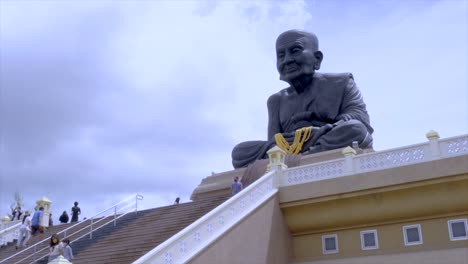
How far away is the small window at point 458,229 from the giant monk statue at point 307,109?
6.16m

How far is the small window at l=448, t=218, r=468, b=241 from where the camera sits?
10.8m

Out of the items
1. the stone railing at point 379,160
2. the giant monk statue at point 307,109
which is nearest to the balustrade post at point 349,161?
the stone railing at point 379,160

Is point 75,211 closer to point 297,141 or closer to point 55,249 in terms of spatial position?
point 55,249

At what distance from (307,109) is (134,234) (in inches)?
396

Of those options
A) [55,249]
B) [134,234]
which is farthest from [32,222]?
[55,249]

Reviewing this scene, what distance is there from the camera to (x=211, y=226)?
984 cm

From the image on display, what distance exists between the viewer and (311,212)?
12.2m

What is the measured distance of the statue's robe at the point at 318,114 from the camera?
697 inches

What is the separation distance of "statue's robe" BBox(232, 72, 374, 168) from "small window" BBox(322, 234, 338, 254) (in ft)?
17.3

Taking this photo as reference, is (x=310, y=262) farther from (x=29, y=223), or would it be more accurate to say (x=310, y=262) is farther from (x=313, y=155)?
(x=29, y=223)

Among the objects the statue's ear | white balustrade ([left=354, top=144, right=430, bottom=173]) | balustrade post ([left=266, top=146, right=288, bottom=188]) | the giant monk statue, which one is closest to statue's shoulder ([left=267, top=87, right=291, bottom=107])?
the giant monk statue

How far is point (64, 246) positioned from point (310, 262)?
17.6 feet

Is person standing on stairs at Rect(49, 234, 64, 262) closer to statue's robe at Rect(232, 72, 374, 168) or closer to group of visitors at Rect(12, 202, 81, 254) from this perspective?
group of visitors at Rect(12, 202, 81, 254)

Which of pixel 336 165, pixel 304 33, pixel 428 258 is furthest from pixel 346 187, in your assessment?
pixel 304 33
